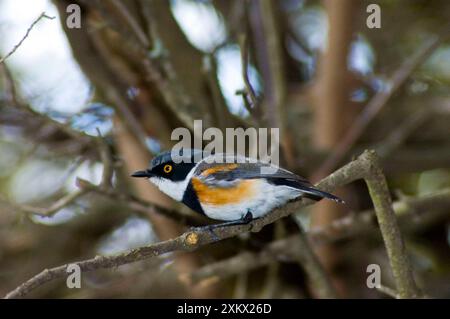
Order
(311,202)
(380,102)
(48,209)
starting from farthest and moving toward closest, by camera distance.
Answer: (380,102), (48,209), (311,202)

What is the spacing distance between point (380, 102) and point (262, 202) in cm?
277

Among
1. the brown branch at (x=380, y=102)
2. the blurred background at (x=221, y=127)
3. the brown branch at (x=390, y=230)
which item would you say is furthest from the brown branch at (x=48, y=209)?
the brown branch at (x=380, y=102)

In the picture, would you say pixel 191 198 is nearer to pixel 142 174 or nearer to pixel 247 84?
pixel 142 174

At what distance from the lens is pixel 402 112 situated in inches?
284

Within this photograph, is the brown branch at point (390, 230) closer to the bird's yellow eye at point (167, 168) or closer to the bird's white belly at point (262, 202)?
the bird's white belly at point (262, 202)

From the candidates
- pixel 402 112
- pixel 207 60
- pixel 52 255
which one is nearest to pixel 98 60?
pixel 207 60

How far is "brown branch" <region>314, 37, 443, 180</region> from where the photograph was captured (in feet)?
18.5

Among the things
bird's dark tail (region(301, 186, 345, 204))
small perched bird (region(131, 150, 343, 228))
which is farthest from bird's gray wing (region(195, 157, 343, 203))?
bird's dark tail (region(301, 186, 345, 204))

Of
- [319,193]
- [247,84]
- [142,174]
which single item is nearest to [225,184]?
[142,174]

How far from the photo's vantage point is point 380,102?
595 centimetres

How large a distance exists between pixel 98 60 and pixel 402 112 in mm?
3521

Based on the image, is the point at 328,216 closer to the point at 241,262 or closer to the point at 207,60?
the point at 241,262

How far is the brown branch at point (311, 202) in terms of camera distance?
122 inches

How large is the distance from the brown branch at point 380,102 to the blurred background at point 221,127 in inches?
0.9
